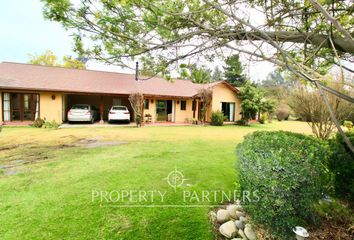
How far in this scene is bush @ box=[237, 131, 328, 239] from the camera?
2.92m

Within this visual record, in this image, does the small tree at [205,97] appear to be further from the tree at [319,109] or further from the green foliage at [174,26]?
the green foliage at [174,26]

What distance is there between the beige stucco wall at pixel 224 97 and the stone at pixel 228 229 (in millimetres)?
19023

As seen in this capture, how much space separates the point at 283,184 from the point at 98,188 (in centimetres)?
395

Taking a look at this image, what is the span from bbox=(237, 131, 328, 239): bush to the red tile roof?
12121 mm

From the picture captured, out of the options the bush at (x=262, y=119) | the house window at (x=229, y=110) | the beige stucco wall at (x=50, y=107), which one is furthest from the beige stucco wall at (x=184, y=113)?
the beige stucco wall at (x=50, y=107)

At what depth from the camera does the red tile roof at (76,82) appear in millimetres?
17016

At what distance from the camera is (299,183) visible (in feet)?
9.66

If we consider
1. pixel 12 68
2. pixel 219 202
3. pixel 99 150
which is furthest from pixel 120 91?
pixel 219 202

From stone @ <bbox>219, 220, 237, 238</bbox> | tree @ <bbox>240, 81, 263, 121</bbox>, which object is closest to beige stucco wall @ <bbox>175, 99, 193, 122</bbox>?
tree @ <bbox>240, 81, 263, 121</bbox>

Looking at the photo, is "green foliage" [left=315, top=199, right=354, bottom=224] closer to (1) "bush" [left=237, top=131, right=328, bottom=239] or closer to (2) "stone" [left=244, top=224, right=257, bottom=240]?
(1) "bush" [left=237, top=131, right=328, bottom=239]

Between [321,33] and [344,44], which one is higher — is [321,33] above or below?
above

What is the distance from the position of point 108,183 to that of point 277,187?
155 inches

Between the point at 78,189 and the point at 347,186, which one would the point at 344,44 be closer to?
the point at 347,186

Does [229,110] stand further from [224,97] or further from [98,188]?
[98,188]
